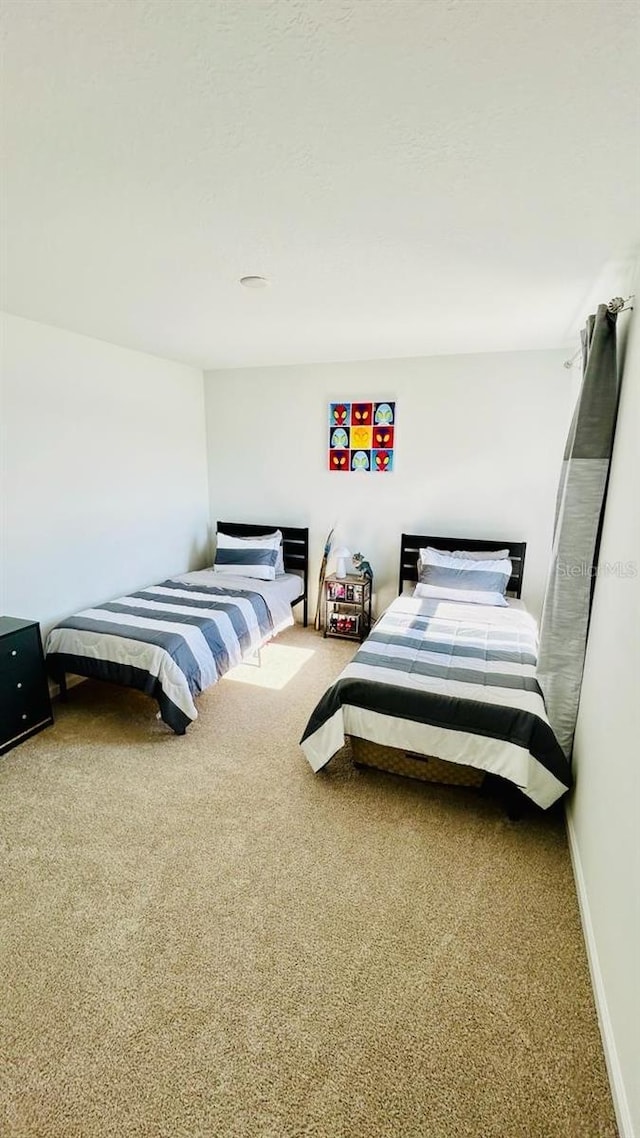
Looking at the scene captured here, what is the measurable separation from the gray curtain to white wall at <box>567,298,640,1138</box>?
0.06 metres

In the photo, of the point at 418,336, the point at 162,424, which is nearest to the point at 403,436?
the point at 418,336

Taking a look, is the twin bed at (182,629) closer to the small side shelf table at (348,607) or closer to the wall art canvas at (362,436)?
the small side shelf table at (348,607)

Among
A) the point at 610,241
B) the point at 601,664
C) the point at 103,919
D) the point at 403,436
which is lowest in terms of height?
the point at 103,919

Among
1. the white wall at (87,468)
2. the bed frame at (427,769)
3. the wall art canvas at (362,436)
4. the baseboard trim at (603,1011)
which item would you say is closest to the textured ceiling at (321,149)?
the white wall at (87,468)

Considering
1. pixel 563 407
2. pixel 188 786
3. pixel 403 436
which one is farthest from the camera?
pixel 403 436

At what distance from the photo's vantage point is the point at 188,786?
2.42m

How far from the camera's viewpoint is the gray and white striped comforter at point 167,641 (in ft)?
9.18

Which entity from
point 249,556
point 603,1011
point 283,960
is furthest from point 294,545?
point 603,1011

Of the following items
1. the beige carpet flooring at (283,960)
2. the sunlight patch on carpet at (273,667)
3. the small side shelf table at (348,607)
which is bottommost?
the beige carpet flooring at (283,960)

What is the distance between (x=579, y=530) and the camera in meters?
2.10

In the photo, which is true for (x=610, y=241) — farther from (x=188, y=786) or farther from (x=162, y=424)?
(x=162, y=424)

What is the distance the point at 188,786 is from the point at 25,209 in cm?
249

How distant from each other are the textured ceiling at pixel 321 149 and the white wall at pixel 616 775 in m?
A: 0.71

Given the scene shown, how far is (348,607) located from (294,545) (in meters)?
0.82
